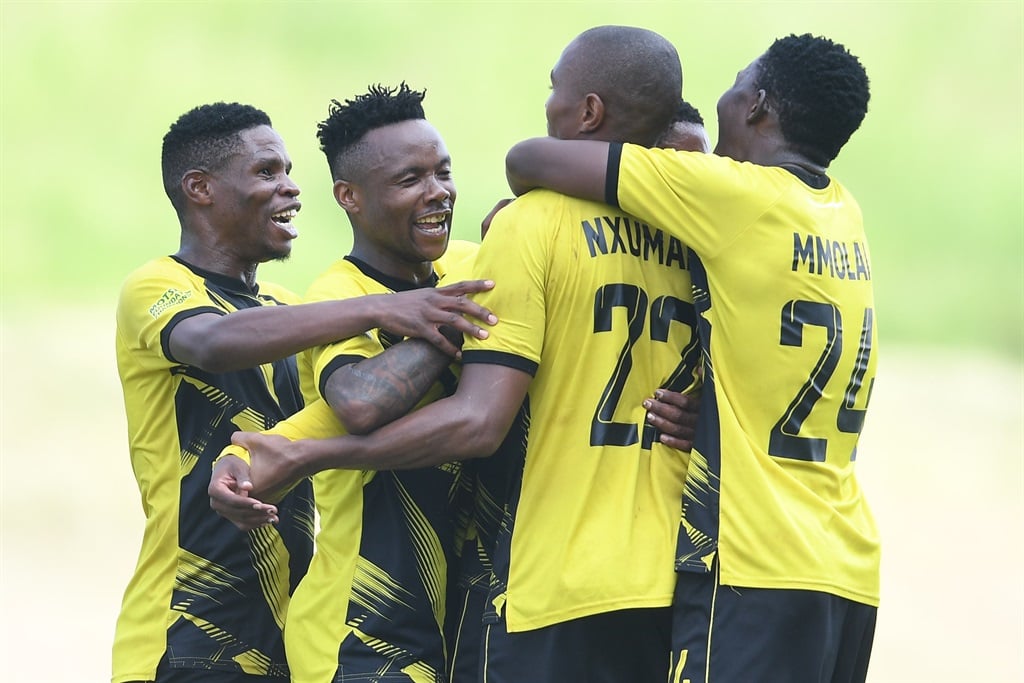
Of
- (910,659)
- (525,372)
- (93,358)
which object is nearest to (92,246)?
(93,358)

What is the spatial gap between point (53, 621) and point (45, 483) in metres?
2.03

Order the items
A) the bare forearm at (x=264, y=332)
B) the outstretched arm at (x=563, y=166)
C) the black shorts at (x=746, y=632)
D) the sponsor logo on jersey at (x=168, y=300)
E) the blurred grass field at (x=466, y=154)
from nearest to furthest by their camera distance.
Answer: the black shorts at (x=746, y=632) → the outstretched arm at (x=563, y=166) → the bare forearm at (x=264, y=332) → the sponsor logo on jersey at (x=168, y=300) → the blurred grass field at (x=466, y=154)

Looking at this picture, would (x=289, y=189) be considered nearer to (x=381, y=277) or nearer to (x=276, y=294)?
(x=276, y=294)

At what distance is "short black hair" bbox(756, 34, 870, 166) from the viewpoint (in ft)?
12.3

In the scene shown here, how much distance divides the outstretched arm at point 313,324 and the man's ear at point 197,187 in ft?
2.31

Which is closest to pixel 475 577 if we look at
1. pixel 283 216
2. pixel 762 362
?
pixel 762 362

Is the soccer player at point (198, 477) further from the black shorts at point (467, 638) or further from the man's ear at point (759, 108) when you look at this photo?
the man's ear at point (759, 108)

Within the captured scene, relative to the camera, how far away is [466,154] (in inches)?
528

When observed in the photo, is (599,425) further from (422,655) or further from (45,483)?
(45,483)

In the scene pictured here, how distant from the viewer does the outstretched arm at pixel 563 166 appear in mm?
3576

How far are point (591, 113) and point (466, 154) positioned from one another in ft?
32.0

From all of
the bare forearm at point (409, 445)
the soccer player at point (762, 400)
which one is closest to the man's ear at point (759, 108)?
the soccer player at point (762, 400)

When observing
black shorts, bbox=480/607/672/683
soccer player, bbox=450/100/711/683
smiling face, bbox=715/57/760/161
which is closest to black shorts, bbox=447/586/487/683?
soccer player, bbox=450/100/711/683

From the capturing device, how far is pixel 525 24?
14.3 meters
